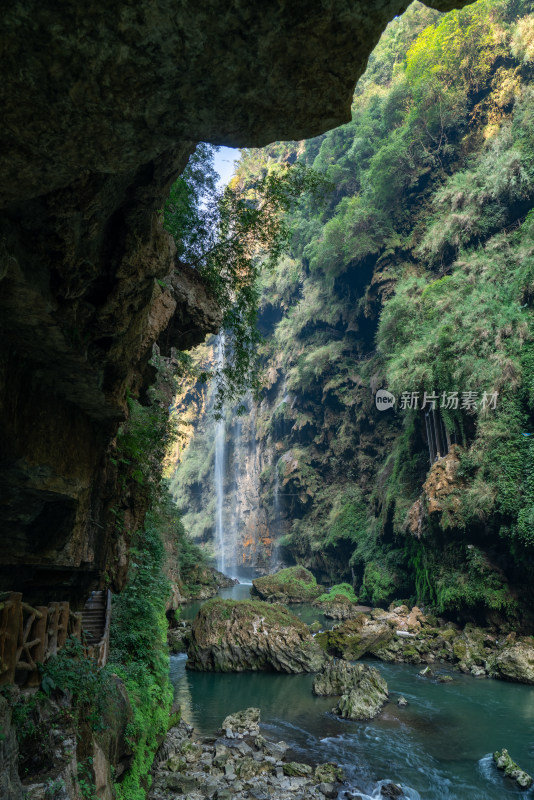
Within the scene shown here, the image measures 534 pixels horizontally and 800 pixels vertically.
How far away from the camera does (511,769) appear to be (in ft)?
31.3

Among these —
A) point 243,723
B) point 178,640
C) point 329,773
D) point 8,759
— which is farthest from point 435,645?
point 8,759

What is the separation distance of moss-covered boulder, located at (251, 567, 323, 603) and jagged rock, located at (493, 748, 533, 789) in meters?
19.2

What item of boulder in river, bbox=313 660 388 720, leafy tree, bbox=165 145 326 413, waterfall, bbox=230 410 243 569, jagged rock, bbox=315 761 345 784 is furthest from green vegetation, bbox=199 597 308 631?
waterfall, bbox=230 410 243 569

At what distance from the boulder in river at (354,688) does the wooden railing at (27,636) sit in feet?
32.7

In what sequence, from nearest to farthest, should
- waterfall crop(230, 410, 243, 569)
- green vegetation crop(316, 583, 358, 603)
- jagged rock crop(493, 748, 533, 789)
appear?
jagged rock crop(493, 748, 533, 789) < green vegetation crop(316, 583, 358, 603) < waterfall crop(230, 410, 243, 569)

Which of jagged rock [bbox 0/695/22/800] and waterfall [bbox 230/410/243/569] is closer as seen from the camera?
jagged rock [bbox 0/695/22/800]

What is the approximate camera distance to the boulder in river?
41.3 ft

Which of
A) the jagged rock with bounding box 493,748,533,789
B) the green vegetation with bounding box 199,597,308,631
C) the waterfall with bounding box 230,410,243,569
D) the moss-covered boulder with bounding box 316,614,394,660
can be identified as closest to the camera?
the jagged rock with bounding box 493,748,533,789

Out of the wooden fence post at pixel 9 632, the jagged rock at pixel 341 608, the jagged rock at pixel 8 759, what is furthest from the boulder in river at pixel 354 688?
the jagged rock at pixel 8 759

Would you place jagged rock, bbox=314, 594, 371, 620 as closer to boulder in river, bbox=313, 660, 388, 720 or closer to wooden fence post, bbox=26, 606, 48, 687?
boulder in river, bbox=313, 660, 388, 720

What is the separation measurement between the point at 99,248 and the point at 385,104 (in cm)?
3552

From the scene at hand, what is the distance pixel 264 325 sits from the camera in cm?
5425

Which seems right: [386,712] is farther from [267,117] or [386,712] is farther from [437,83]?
[437,83]

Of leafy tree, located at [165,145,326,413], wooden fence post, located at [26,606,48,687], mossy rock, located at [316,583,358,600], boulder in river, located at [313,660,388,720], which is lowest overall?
boulder in river, located at [313,660,388,720]
